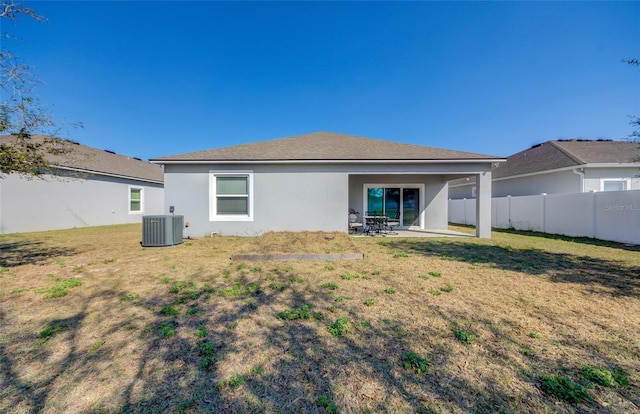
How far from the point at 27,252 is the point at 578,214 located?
20.5m

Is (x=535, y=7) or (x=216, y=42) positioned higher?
(x=216, y=42)

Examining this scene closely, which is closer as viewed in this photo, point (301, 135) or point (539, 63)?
point (539, 63)

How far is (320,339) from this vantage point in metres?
2.93

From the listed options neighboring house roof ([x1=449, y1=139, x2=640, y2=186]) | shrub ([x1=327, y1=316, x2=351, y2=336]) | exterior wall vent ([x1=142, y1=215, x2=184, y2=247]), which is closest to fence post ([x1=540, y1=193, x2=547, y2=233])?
neighboring house roof ([x1=449, y1=139, x2=640, y2=186])

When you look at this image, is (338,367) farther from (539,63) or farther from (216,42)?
(216,42)

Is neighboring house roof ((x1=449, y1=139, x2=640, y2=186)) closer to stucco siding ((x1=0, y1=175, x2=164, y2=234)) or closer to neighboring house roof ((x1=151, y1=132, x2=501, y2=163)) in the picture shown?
neighboring house roof ((x1=151, y1=132, x2=501, y2=163))

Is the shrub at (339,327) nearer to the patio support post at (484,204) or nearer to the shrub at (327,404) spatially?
the shrub at (327,404)

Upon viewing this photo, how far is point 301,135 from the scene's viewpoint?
1395cm

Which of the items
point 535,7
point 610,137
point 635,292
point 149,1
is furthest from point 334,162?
point 610,137

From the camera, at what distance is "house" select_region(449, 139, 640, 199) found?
44.4ft

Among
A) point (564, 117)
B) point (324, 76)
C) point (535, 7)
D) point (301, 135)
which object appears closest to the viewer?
point (535, 7)

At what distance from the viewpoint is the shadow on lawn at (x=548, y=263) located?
4.94 metres

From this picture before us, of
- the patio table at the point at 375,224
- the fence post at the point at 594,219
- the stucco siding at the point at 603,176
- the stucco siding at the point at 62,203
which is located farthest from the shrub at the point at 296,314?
the stucco siding at the point at 603,176

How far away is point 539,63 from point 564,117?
19.8 ft
